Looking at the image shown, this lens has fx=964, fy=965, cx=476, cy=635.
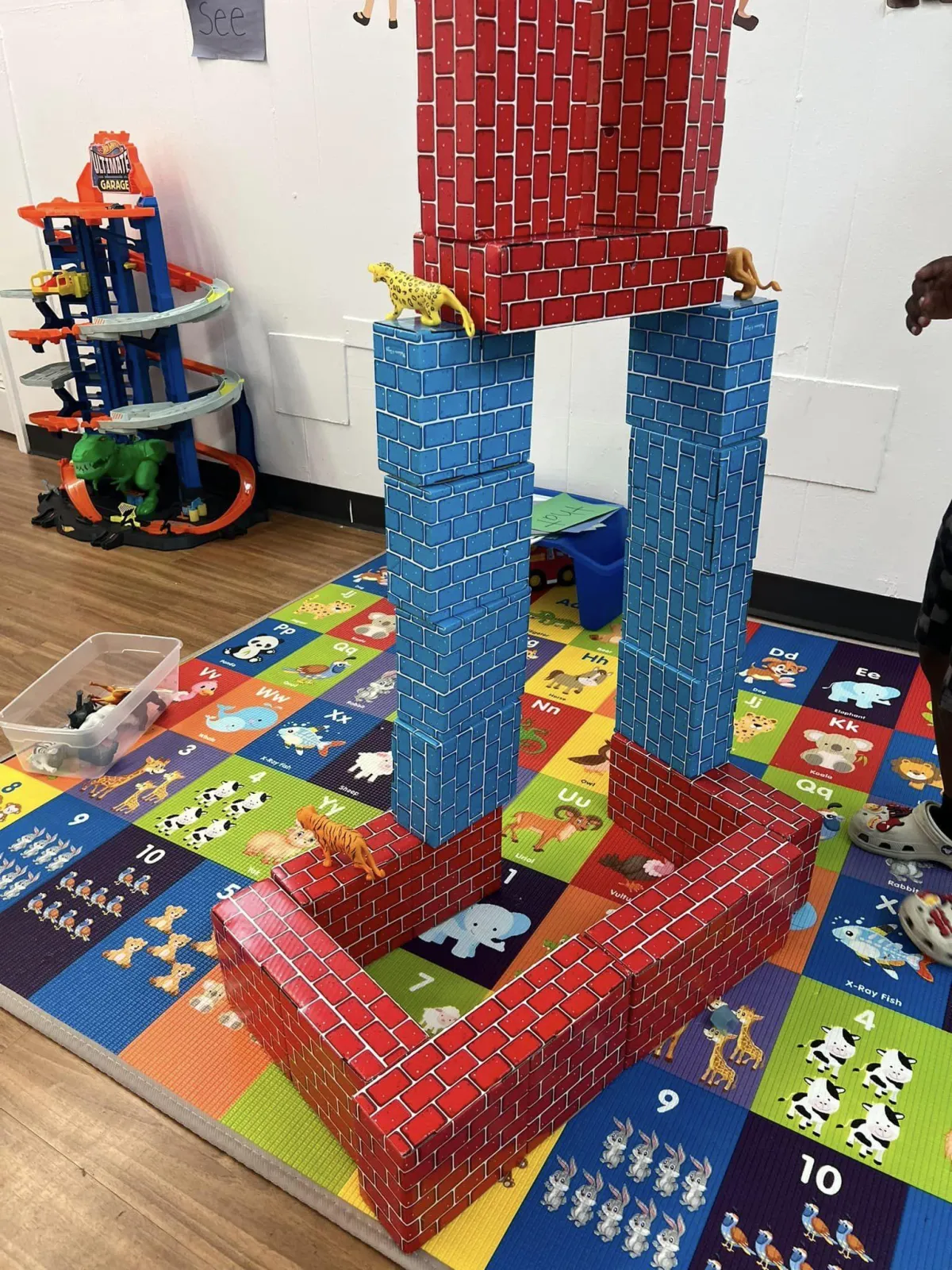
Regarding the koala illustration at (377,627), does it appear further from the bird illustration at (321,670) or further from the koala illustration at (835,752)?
the koala illustration at (835,752)

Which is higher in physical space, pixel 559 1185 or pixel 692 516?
pixel 692 516

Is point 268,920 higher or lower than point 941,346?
lower

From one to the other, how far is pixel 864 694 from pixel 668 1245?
1.31 m

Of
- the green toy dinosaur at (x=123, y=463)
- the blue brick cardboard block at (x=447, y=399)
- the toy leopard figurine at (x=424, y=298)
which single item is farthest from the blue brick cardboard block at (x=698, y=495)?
the green toy dinosaur at (x=123, y=463)

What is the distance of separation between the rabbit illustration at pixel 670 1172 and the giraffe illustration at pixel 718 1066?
4.2 inches

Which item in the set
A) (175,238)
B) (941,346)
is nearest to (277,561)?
(175,238)

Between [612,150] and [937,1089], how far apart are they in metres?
1.22

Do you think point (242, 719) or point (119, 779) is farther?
point (242, 719)

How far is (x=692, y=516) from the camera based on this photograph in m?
1.35

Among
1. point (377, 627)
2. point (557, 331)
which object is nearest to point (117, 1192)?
point (377, 627)

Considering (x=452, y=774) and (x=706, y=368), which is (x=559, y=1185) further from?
(x=706, y=368)

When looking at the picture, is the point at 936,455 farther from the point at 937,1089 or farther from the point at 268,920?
the point at 268,920

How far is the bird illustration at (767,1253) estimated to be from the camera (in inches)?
39.8

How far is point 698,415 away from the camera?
1.30 metres
